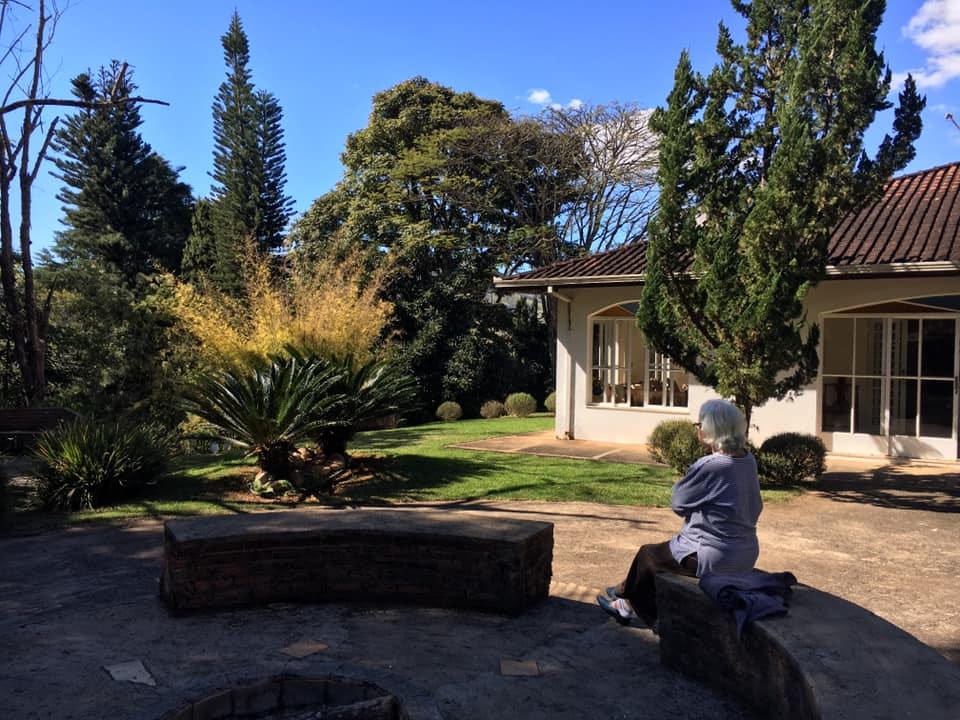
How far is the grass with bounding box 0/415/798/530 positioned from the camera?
823 cm

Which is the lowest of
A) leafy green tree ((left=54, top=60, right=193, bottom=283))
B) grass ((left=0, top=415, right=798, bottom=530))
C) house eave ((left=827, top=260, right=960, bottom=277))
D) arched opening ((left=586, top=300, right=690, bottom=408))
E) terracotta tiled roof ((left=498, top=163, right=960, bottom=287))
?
grass ((left=0, top=415, right=798, bottom=530))

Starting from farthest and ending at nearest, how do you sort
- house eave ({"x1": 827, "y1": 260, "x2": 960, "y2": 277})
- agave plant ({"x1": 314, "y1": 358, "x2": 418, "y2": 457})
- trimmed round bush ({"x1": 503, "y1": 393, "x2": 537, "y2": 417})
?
trimmed round bush ({"x1": 503, "y1": 393, "x2": 537, "y2": 417}) < house eave ({"x1": 827, "y1": 260, "x2": 960, "y2": 277}) < agave plant ({"x1": 314, "y1": 358, "x2": 418, "y2": 457})

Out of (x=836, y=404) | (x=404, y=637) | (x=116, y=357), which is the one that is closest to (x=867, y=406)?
(x=836, y=404)

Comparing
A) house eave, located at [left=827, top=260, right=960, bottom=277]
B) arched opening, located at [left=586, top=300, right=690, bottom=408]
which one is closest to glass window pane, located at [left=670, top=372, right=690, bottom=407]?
arched opening, located at [left=586, top=300, right=690, bottom=408]

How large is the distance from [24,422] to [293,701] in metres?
11.5

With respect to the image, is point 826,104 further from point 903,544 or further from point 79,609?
point 79,609

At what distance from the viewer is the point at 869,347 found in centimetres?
1230

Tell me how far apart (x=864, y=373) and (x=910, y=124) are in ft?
16.4

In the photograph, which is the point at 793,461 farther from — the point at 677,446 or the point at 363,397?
the point at 363,397

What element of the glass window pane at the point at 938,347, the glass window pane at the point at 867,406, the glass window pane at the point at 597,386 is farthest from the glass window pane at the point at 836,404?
the glass window pane at the point at 597,386

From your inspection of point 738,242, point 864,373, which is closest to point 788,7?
point 738,242

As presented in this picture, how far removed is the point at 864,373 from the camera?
12391 mm

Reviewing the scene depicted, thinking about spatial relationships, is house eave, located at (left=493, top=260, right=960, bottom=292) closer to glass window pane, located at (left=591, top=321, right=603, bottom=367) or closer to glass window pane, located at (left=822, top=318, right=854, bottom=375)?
glass window pane, located at (left=591, top=321, right=603, bottom=367)

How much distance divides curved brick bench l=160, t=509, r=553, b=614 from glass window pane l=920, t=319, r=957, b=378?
9578mm
